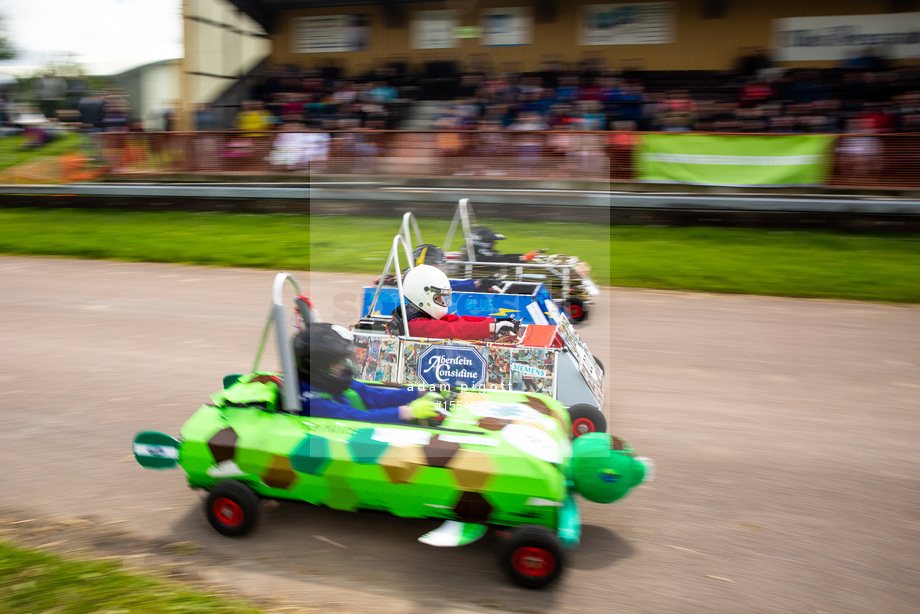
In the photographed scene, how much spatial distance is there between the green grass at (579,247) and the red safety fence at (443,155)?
113 cm

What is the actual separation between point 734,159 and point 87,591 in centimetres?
1299

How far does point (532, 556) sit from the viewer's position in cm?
377

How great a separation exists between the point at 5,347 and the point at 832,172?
13.3m

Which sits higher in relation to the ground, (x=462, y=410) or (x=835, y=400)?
(x=462, y=410)

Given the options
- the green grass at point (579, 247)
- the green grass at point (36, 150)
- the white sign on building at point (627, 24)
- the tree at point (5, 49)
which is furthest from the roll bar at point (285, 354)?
the tree at point (5, 49)

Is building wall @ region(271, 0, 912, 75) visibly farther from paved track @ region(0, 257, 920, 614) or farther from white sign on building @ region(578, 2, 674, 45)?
paved track @ region(0, 257, 920, 614)

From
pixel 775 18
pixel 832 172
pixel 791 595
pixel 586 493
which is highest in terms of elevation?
pixel 775 18

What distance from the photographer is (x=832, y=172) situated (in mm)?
13172

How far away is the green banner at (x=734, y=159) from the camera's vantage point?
13.3 metres

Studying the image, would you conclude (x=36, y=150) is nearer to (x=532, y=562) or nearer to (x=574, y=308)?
(x=574, y=308)

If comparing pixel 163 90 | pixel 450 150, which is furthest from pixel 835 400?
pixel 163 90

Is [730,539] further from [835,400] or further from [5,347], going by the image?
[5,347]

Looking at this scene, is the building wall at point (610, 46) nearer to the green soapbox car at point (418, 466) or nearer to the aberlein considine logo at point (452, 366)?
the aberlein considine logo at point (452, 366)

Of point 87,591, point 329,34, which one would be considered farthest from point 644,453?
point 329,34
